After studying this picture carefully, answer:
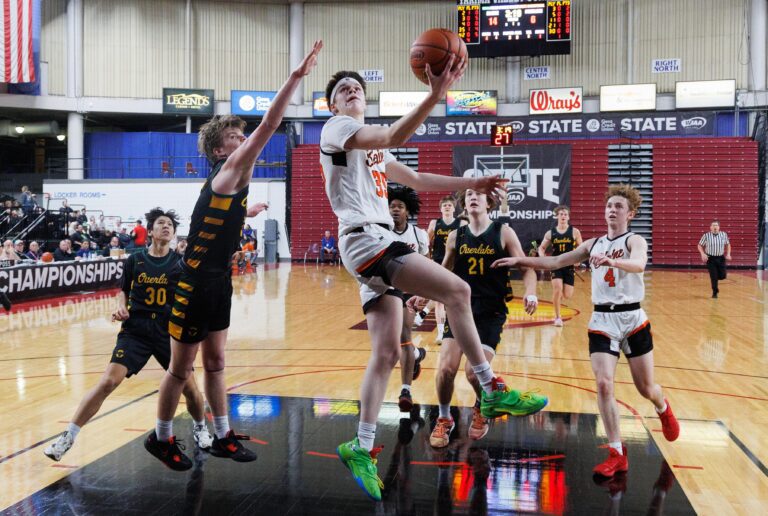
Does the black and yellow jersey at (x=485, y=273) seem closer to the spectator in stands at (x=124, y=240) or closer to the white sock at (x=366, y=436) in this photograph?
the white sock at (x=366, y=436)

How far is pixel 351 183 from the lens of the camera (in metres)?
3.54

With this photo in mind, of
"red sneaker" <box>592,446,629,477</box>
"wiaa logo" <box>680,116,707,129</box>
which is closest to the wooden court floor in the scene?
"red sneaker" <box>592,446,629,477</box>

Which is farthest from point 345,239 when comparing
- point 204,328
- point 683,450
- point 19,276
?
point 19,276

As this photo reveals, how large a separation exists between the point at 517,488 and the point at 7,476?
3081 millimetres

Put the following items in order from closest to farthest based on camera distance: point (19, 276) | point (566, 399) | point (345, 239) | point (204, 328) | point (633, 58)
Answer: point (345, 239) < point (204, 328) < point (566, 399) < point (19, 276) < point (633, 58)

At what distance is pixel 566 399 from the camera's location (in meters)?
6.18

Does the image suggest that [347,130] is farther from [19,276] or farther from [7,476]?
[19,276]

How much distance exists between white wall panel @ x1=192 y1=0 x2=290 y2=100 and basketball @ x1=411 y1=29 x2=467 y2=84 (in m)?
26.2

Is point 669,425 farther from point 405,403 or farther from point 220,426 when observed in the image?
point 220,426

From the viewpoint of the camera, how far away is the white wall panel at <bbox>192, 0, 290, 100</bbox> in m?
28.3

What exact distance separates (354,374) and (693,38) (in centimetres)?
2399

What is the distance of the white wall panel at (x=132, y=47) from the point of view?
2739 cm

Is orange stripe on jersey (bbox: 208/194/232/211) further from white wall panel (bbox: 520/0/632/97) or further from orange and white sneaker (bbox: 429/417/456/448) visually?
white wall panel (bbox: 520/0/632/97)

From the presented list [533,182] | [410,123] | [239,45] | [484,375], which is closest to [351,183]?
[410,123]
